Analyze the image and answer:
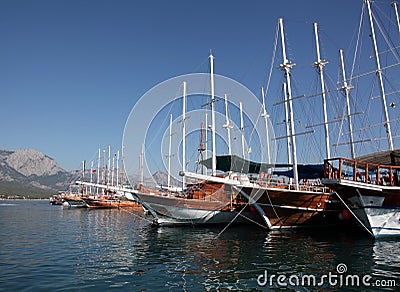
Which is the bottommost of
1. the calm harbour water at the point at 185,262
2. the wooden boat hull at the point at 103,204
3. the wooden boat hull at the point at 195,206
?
the wooden boat hull at the point at 103,204

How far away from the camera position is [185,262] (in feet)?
43.0

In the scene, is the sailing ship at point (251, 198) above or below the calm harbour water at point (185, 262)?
above

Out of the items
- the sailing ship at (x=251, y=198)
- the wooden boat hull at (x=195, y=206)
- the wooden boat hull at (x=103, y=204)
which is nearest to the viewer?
the sailing ship at (x=251, y=198)

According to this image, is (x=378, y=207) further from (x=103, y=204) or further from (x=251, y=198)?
(x=103, y=204)

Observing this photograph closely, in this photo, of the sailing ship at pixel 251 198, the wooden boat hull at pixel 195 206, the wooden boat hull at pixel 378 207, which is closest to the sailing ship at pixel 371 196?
the wooden boat hull at pixel 378 207

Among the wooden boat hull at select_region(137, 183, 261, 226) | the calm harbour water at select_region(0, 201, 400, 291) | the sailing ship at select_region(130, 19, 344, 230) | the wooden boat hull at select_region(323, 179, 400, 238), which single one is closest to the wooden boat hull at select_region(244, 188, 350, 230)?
the sailing ship at select_region(130, 19, 344, 230)

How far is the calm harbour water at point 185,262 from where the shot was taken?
998 cm

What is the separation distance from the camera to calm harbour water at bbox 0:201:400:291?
998 cm

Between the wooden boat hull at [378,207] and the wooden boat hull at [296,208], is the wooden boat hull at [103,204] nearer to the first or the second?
the wooden boat hull at [296,208]

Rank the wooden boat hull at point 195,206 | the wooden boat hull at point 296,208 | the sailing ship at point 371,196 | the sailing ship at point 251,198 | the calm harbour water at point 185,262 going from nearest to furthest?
the calm harbour water at point 185,262 < the sailing ship at point 371,196 < the wooden boat hull at point 296,208 < the sailing ship at point 251,198 < the wooden boat hull at point 195,206

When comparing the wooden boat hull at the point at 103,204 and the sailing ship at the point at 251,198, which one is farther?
the wooden boat hull at the point at 103,204

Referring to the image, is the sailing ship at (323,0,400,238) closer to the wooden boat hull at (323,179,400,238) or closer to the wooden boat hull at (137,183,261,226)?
the wooden boat hull at (323,179,400,238)

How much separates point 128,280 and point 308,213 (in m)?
16.9

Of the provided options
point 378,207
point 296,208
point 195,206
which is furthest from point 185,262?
point 195,206
